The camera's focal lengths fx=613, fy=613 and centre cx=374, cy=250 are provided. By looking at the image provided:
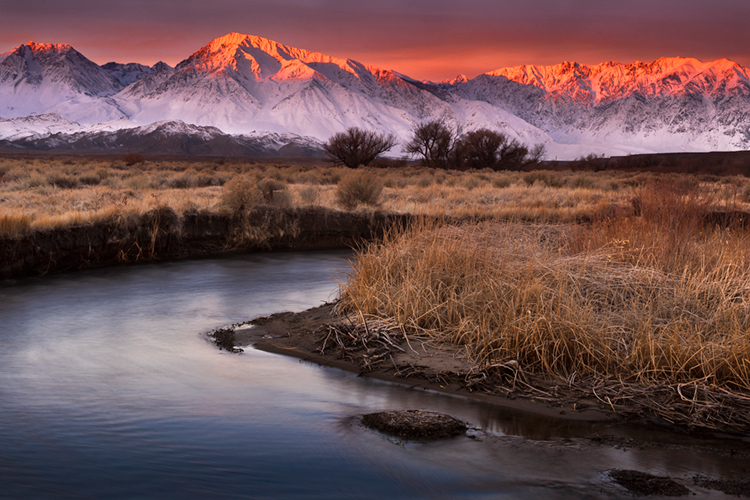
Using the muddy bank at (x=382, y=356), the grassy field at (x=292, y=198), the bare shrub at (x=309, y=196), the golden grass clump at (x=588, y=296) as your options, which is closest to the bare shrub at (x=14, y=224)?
the grassy field at (x=292, y=198)

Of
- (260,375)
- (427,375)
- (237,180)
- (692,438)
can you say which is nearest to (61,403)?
(260,375)

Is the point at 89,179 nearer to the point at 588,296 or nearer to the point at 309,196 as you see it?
the point at 309,196

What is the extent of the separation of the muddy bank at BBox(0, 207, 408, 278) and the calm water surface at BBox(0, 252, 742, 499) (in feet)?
15.1

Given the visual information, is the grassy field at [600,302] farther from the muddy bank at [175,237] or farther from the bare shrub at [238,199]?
the bare shrub at [238,199]

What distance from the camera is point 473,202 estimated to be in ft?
75.9

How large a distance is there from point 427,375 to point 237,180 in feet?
41.7

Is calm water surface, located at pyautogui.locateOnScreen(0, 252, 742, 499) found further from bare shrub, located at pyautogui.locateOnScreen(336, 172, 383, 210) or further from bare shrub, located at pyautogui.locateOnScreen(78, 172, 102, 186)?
bare shrub, located at pyautogui.locateOnScreen(78, 172, 102, 186)

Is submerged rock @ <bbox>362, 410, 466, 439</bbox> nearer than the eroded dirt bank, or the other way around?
the eroded dirt bank

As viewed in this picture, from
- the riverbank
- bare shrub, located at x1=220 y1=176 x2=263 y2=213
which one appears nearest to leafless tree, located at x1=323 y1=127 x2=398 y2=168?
bare shrub, located at x1=220 y1=176 x2=263 y2=213

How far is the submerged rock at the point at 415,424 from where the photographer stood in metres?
5.15

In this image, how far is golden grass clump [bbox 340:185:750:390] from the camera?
5.98 metres

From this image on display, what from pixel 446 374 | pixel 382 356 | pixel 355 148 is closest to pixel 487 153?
pixel 355 148

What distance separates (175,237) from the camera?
51.3ft

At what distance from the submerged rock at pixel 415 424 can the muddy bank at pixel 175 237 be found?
5.77 m
